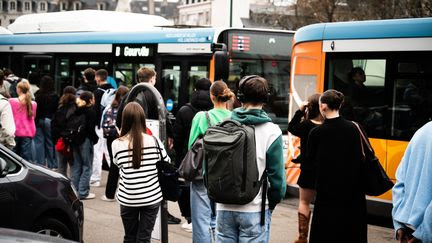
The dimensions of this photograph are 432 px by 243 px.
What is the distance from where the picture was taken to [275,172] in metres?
4.92

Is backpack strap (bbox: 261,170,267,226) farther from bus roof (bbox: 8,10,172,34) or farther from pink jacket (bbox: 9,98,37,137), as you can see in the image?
bus roof (bbox: 8,10,172,34)

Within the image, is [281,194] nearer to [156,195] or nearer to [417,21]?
[156,195]


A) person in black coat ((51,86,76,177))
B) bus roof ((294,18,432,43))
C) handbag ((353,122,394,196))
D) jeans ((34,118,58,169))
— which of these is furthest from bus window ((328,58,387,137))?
jeans ((34,118,58,169))

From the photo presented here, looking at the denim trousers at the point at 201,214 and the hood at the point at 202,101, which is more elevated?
the hood at the point at 202,101

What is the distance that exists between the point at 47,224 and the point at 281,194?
8.90 ft

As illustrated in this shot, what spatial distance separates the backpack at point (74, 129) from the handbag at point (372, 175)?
5228mm

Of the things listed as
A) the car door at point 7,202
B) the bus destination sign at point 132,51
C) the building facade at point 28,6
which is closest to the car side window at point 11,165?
the car door at point 7,202

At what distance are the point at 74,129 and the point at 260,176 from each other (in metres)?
5.89

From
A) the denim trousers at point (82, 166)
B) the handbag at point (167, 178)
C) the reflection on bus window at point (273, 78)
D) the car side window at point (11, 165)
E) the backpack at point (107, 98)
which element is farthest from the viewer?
the reflection on bus window at point (273, 78)

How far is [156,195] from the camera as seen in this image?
6004 millimetres

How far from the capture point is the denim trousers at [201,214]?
6.89 metres

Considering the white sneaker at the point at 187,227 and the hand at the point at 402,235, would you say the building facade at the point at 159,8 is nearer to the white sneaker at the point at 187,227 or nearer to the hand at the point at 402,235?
the white sneaker at the point at 187,227

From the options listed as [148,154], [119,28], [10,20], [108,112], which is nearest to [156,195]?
[148,154]

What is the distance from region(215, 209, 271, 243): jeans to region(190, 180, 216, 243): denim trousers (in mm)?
1851
